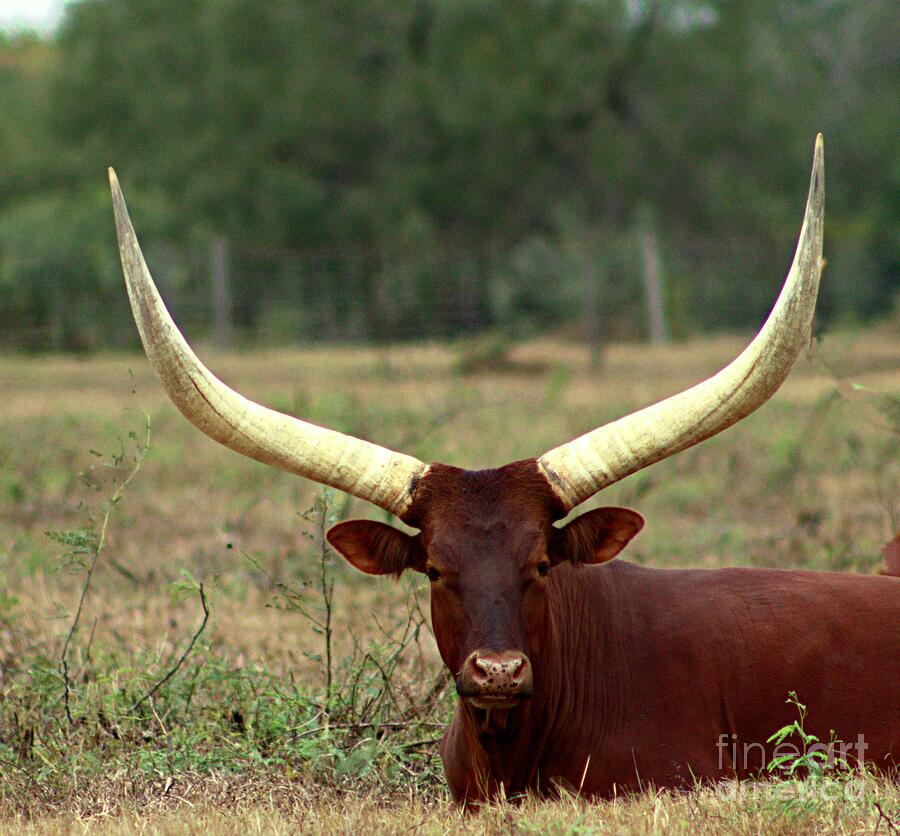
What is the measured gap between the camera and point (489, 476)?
161 inches

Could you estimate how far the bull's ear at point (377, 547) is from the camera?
414cm

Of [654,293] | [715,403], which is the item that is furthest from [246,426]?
[654,293]

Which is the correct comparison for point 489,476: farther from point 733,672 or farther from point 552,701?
point 733,672

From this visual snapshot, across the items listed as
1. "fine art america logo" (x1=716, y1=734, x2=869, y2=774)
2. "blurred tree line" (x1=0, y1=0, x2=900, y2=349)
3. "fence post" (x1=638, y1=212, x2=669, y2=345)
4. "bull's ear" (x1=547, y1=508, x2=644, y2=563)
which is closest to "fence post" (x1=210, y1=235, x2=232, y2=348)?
"fence post" (x1=638, y1=212, x2=669, y2=345)

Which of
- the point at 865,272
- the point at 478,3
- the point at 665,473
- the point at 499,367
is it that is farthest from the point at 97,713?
the point at 478,3

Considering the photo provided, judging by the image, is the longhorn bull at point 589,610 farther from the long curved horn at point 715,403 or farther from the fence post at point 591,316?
the fence post at point 591,316

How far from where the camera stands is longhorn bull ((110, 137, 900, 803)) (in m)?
3.87

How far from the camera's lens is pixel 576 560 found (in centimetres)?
414

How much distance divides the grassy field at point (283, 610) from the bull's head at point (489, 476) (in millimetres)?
543

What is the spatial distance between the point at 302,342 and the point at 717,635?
56.8 feet

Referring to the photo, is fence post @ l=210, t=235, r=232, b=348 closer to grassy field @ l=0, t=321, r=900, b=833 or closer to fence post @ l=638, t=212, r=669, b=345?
grassy field @ l=0, t=321, r=900, b=833

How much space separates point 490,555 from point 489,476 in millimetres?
271

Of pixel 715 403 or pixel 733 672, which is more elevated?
pixel 715 403

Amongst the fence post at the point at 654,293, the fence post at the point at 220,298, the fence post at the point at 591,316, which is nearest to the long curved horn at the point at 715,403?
the fence post at the point at 591,316
